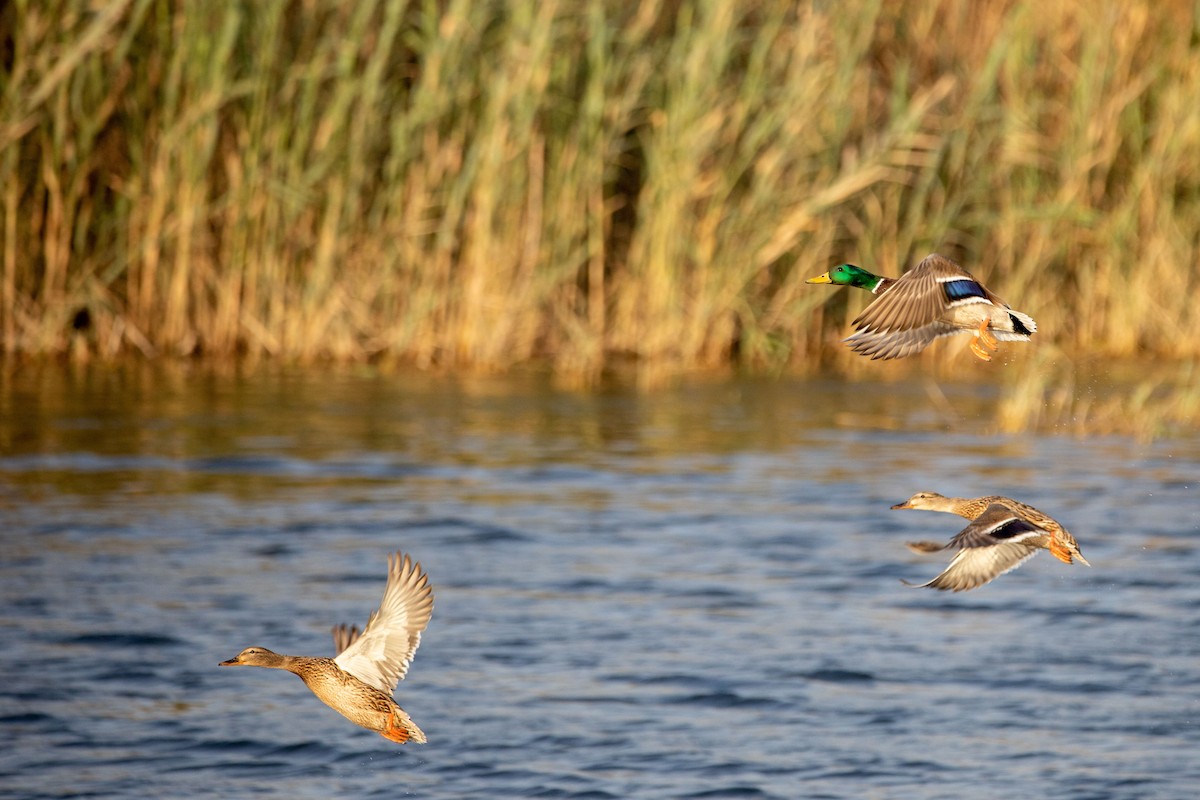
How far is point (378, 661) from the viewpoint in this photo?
4.78 m

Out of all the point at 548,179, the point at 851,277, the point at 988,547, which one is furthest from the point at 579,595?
the point at 548,179

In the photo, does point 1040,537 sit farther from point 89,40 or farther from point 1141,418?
point 89,40

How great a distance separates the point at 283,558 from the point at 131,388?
13.7ft

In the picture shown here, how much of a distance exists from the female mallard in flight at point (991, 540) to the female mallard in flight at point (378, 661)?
124 cm

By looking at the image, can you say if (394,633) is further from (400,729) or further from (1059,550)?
(1059,550)

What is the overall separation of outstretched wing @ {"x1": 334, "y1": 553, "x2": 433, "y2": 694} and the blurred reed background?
724 cm

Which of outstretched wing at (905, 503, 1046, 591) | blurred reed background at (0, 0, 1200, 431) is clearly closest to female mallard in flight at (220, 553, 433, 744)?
outstretched wing at (905, 503, 1046, 591)

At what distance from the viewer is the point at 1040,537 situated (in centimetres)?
462

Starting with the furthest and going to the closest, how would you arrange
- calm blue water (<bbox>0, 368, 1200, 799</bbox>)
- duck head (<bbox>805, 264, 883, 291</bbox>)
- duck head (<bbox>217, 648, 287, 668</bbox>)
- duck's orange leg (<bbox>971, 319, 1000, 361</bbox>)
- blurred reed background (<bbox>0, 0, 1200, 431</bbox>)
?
1. blurred reed background (<bbox>0, 0, 1200, 431</bbox>)
2. calm blue water (<bbox>0, 368, 1200, 799</bbox>)
3. duck head (<bbox>805, 264, 883, 291</bbox>)
4. duck head (<bbox>217, 648, 287, 668</bbox>)
5. duck's orange leg (<bbox>971, 319, 1000, 361</bbox>)

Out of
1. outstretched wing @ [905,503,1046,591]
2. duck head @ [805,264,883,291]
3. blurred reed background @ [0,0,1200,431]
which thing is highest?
blurred reed background @ [0,0,1200,431]

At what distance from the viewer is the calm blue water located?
5.85 metres

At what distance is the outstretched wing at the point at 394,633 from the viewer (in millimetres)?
4723

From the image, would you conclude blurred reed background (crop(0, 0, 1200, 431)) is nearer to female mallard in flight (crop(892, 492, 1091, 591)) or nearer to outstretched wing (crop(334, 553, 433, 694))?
female mallard in flight (crop(892, 492, 1091, 591))

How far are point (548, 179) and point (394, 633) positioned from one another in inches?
321
